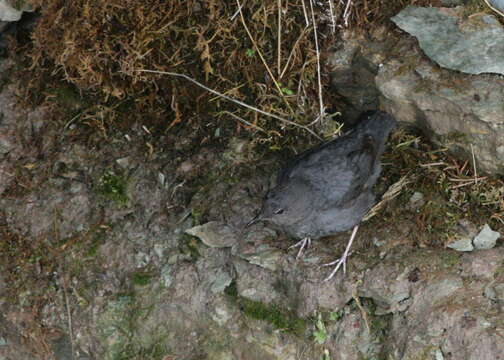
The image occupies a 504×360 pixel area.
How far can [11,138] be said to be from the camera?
6359 millimetres

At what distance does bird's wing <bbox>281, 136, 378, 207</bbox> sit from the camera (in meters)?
5.57

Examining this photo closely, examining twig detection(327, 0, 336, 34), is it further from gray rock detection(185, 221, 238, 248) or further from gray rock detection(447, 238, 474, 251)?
gray rock detection(447, 238, 474, 251)

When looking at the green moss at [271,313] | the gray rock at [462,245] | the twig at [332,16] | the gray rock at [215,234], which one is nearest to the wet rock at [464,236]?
the gray rock at [462,245]

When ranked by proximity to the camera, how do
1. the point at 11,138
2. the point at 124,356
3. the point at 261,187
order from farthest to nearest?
1. the point at 11,138
2. the point at 261,187
3. the point at 124,356

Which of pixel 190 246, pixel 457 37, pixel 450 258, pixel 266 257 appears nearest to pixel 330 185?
pixel 266 257

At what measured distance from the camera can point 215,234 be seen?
5.64 metres

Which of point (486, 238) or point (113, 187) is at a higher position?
point (113, 187)

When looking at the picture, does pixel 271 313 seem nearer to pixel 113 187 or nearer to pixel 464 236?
pixel 464 236

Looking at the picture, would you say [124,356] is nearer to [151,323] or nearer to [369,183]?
[151,323]

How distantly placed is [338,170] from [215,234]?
1.29 metres

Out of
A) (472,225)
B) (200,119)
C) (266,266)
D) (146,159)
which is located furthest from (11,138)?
(472,225)

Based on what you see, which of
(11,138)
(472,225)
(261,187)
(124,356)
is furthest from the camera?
(11,138)

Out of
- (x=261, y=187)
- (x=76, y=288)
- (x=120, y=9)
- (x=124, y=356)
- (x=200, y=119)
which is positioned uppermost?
(x=120, y=9)

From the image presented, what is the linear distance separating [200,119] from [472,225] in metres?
2.78
